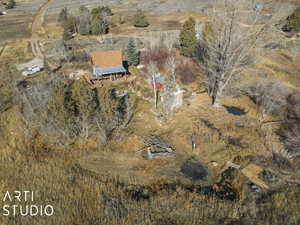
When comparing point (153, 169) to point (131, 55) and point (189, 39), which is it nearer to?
point (131, 55)

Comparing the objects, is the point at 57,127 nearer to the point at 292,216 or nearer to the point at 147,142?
the point at 147,142

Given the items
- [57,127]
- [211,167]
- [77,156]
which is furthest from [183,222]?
[57,127]

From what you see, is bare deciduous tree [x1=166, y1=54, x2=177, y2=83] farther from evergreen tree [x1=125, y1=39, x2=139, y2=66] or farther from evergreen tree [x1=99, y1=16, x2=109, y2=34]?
evergreen tree [x1=99, y1=16, x2=109, y2=34]

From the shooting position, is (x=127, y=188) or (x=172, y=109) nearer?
(x=127, y=188)

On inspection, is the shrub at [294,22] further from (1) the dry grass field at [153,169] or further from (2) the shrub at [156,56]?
(1) the dry grass field at [153,169]

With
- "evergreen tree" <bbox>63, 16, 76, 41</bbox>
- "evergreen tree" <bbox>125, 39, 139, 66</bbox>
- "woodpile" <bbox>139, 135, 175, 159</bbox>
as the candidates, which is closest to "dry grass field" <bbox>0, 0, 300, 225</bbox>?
"woodpile" <bbox>139, 135, 175, 159</bbox>

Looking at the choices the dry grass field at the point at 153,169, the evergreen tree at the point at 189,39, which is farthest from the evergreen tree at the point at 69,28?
the evergreen tree at the point at 189,39
